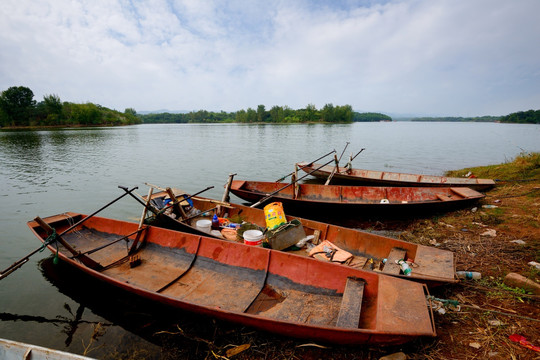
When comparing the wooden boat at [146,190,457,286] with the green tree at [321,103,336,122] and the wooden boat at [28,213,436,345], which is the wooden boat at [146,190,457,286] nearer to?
the wooden boat at [28,213,436,345]

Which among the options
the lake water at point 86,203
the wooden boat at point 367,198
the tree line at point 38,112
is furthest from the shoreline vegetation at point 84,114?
the wooden boat at point 367,198

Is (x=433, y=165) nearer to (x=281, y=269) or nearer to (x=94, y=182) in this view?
(x=281, y=269)

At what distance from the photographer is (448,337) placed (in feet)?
12.3

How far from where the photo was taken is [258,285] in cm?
512

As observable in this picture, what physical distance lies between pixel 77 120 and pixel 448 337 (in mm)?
96571

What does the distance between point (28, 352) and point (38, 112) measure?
309 feet

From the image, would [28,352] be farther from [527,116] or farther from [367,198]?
[527,116]

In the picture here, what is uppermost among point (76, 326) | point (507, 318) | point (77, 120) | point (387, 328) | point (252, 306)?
point (77, 120)

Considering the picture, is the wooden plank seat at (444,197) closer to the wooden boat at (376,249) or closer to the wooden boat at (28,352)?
the wooden boat at (376,249)

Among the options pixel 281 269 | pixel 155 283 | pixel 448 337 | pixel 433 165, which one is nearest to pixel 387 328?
pixel 448 337

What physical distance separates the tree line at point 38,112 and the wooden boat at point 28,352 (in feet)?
292

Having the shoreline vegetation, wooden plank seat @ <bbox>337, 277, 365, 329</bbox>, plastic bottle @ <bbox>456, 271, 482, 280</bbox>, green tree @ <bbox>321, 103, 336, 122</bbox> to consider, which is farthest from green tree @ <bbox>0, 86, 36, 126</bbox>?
green tree @ <bbox>321, 103, 336, 122</bbox>

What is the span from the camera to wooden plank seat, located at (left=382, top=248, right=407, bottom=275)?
5.11 metres

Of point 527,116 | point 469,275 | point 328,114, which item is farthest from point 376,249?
point 527,116
